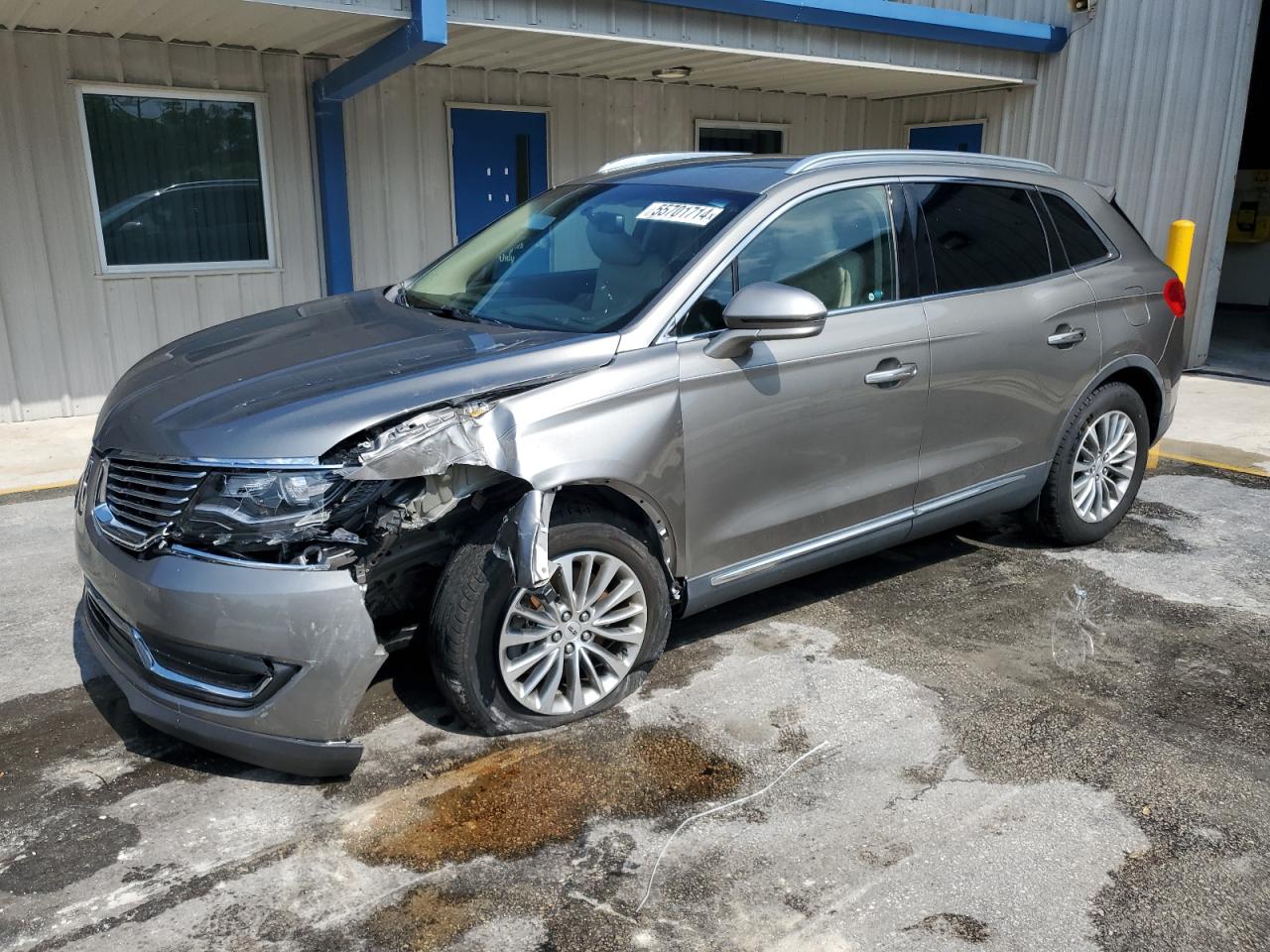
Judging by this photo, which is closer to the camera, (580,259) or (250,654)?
(250,654)

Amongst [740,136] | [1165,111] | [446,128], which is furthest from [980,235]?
[740,136]

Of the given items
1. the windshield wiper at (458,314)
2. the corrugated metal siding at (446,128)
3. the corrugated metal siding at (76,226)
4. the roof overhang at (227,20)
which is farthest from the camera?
the corrugated metal siding at (446,128)

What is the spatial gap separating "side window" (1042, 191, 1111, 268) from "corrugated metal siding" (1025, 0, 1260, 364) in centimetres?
552

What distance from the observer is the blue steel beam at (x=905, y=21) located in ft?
26.7

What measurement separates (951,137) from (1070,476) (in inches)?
308

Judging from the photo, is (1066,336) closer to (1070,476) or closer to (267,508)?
(1070,476)

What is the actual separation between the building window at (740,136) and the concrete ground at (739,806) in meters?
7.79

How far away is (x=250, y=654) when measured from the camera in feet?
9.82

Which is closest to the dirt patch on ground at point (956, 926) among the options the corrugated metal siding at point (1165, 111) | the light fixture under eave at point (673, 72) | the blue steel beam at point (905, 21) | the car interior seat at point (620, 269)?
the car interior seat at point (620, 269)

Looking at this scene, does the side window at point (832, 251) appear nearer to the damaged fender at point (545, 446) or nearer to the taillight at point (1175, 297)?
the damaged fender at point (545, 446)

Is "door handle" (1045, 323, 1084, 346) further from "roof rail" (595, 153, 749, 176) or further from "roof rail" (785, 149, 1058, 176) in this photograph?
"roof rail" (595, 153, 749, 176)

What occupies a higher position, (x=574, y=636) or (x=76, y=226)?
(x=76, y=226)

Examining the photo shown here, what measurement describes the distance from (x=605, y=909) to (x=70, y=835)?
160 cm

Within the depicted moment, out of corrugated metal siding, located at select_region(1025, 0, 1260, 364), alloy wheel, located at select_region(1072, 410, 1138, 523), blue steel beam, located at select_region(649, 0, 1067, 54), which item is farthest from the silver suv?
corrugated metal siding, located at select_region(1025, 0, 1260, 364)
